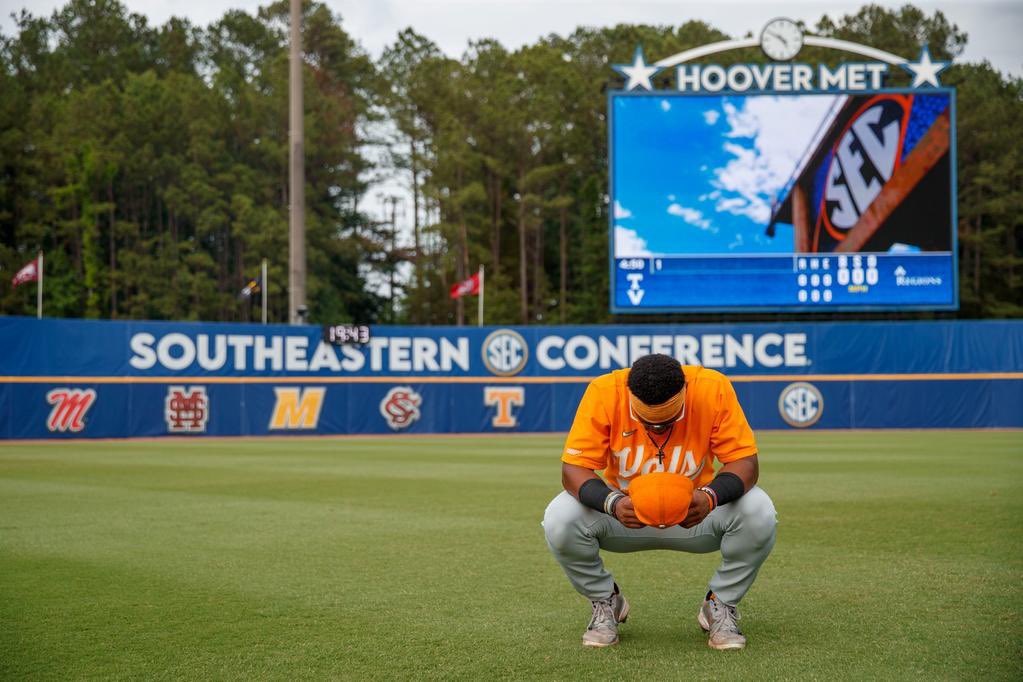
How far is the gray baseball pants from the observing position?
14.8 feet

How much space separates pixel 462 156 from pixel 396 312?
11.4 meters

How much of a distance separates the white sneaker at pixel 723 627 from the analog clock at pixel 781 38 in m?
25.9

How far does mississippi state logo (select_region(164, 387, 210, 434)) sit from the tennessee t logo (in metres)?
6.60

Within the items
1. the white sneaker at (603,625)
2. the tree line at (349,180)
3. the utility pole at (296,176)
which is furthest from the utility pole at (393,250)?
the white sneaker at (603,625)

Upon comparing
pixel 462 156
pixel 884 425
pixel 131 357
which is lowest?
pixel 884 425

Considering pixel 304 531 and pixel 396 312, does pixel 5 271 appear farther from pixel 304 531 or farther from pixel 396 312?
pixel 304 531

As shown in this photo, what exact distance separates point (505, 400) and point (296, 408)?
16.4 ft

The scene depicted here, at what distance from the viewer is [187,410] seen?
25.8 meters

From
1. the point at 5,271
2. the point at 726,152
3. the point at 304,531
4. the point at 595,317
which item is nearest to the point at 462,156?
the point at 595,317

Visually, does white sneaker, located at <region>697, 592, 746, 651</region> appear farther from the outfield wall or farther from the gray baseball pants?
the outfield wall

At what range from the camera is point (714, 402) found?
14.8 feet

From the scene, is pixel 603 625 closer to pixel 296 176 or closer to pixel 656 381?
pixel 656 381

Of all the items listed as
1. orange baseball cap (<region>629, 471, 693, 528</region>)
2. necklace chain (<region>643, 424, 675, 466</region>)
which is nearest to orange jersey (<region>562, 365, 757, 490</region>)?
necklace chain (<region>643, 424, 675, 466</region>)

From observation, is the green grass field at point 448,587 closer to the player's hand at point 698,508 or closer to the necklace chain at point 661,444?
the player's hand at point 698,508
